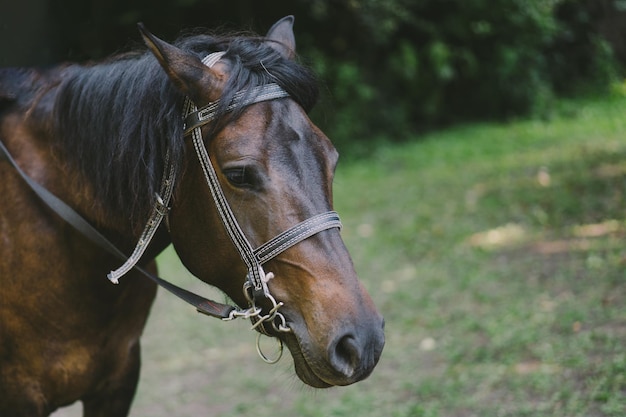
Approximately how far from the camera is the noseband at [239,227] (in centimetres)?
216

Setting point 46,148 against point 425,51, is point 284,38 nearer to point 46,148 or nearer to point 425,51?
point 46,148

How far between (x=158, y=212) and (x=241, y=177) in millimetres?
362

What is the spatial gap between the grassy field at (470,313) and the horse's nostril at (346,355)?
0.42m

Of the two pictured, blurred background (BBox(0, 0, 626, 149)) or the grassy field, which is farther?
blurred background (BBox(0, 0, 626, 149))

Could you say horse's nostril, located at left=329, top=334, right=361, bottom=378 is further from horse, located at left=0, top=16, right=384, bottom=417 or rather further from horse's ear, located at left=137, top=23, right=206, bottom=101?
horse's ear, located at left=137, top=23, right=206, bottom=101

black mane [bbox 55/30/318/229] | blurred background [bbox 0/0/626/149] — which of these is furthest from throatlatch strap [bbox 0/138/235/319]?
blurred background [bbox 0/0/626/149]

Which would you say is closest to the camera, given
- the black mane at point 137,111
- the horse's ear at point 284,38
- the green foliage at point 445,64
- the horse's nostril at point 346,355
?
the horse's nostril at point 346,355

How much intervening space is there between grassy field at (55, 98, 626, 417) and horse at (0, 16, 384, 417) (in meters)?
0.47

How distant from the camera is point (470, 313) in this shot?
5891mm

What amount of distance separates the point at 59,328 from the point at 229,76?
45.7 inches

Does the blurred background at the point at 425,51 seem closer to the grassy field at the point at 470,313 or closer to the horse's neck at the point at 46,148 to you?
the grassy field at the point at 470,313

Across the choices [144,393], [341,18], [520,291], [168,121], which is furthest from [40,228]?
[341,18]

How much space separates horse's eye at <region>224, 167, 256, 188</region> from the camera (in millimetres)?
2215

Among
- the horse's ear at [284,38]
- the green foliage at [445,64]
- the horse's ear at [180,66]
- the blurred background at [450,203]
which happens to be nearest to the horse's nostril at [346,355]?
the blurred background at [450,203]
